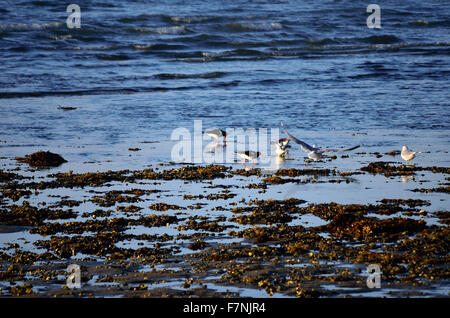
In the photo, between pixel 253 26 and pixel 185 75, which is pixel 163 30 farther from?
pixel 185 75

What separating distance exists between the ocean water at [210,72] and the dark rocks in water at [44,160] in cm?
30

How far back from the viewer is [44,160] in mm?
10070

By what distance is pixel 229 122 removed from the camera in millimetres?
13398

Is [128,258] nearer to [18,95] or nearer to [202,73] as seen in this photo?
[18,95]

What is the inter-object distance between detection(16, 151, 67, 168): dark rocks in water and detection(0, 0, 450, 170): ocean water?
30 cm

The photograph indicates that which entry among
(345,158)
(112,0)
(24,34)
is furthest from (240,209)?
(112,0)

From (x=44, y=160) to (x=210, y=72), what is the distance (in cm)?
1159

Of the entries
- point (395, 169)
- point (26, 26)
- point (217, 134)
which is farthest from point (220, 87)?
point (26, 26)

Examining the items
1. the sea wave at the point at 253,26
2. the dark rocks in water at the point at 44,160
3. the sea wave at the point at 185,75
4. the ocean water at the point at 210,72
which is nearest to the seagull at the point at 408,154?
the ocean water at the point at 210,72

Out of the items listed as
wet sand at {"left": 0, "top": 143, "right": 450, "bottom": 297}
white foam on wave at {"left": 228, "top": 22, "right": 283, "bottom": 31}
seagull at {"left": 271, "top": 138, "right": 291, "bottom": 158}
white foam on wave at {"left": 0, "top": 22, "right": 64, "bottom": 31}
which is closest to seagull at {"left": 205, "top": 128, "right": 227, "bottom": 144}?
seagull at {"left": 271, "top": 138, "right": 291, "bottom": 158}

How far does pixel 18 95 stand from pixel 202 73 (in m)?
6.12

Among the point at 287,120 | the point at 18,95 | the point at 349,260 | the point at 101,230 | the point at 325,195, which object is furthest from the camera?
the point at 18,95

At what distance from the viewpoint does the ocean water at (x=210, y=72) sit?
508 inches

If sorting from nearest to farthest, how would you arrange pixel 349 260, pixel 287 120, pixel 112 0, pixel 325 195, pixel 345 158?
pixel 349 260 → pixel 325 195 → pixel 345 158 → pixel 287 120 → pixel 112 0
